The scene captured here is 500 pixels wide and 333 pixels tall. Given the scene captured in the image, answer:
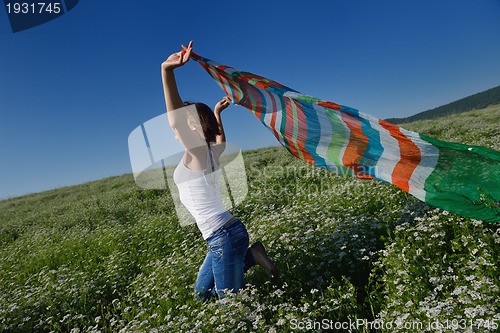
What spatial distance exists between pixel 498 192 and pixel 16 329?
678cm

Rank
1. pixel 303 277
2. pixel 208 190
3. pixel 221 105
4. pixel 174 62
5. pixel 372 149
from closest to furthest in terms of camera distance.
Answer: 1. pixel 174 62
2. pixel 208 190
3. pixel 372 149
4. pixel 303 277
5. pixel 221 105

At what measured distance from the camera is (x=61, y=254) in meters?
8.98

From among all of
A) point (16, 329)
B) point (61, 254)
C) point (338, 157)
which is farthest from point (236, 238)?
point (61, 254)

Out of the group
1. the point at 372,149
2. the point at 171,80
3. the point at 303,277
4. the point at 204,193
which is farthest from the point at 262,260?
the point at 171,80

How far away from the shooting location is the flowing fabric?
13.7 feet

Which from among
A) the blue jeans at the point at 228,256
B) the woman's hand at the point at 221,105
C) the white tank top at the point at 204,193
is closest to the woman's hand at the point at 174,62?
the white tank top at the point at 204,193

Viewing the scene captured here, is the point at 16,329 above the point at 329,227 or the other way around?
the other way around

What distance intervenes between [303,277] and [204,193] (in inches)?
72.6

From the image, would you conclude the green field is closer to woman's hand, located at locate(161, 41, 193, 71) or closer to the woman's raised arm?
the woman's raised arm

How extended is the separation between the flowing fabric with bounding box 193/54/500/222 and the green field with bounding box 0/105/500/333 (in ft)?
1.68

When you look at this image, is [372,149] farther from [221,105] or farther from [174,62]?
[174,62]

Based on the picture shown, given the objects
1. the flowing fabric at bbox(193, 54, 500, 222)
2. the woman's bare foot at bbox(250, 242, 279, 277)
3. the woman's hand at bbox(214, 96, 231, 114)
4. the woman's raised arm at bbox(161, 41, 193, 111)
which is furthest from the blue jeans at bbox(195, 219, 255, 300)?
the flowing fabric at bbox(193, 54, 500, 222)

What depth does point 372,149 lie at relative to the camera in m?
4.67

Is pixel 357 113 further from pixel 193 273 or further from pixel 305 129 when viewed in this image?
pixel 193 273
